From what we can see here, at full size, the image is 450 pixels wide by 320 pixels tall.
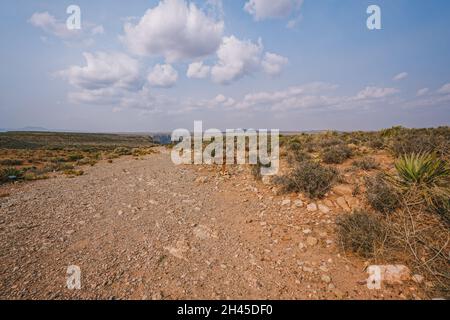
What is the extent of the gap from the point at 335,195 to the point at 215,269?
3.55 metres

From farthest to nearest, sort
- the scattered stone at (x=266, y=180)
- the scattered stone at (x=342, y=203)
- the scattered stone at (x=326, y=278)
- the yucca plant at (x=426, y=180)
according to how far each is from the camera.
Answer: the scattered stone at (x=266, y=180) < the scattered stone at (x=342, y=203) < the yucca plant at (x=426, y=180) < the scattered stone at (x=326, y=278)

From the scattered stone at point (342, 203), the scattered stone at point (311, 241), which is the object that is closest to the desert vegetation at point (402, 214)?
the scattered stone at point (342, 203)

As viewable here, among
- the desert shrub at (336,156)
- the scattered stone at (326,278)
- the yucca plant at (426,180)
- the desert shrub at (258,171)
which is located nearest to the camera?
the scattered stone at (326,278)

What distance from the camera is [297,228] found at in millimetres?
4387

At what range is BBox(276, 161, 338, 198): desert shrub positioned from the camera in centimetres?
547

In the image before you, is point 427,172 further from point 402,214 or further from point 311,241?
point 311,241

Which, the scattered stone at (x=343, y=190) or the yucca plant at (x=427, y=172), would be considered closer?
the yucca plant at (x=427, y=172)

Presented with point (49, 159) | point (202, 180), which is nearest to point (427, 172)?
point (202, 180)

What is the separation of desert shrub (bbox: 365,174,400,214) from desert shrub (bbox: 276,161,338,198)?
3.66 feet

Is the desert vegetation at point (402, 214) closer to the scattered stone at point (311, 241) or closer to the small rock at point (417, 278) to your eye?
the small rock at point (417, 278)

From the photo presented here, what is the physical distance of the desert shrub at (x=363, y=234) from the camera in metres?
3.30

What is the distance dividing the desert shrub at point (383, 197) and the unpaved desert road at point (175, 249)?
81 cm
